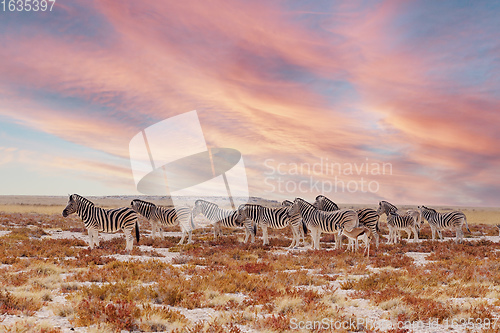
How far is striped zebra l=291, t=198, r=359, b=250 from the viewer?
18.9 meters

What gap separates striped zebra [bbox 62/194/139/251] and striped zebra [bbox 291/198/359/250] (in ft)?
31.9

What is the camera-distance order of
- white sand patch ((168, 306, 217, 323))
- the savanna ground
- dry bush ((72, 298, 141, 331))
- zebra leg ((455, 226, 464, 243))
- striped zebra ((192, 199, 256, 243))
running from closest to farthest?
dry bush ((72, 298, 141, 331)) → the savanna ground → white sand patch ((168, 306, 217, 323)) → striped zebra ((192, 199, 256, 243)) → zebra leg ((455, 226, 464, 243))

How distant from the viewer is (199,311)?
853cm

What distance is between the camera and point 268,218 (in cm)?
2277

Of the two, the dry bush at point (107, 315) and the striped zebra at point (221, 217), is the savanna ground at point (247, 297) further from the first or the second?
the striped zebra at point (221, 217)

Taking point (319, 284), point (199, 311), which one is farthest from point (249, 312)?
point (319, 284)

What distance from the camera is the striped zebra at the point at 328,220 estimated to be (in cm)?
1891

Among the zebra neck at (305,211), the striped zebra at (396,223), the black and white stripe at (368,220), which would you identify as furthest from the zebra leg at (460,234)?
the zebra neck at (305,211)

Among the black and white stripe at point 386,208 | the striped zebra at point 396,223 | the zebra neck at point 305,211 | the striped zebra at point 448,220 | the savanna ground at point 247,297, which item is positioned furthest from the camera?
the black and white stripe at point 386,208

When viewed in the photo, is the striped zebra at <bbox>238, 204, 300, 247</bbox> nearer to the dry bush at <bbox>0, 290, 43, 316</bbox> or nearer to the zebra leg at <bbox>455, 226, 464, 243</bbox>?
the zebra leg at <bbox>455, 226, 464, 243</bbox>

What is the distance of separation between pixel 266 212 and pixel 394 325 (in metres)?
15.4

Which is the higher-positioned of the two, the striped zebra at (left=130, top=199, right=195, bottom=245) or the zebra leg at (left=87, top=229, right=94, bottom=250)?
the striped zebra at (left=130, top=199, right=195, bottom=245)

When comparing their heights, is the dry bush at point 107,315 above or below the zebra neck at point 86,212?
below

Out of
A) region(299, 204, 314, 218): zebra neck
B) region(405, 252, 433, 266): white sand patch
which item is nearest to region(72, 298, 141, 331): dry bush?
region(299, 204, 314, 218): zebra neck
